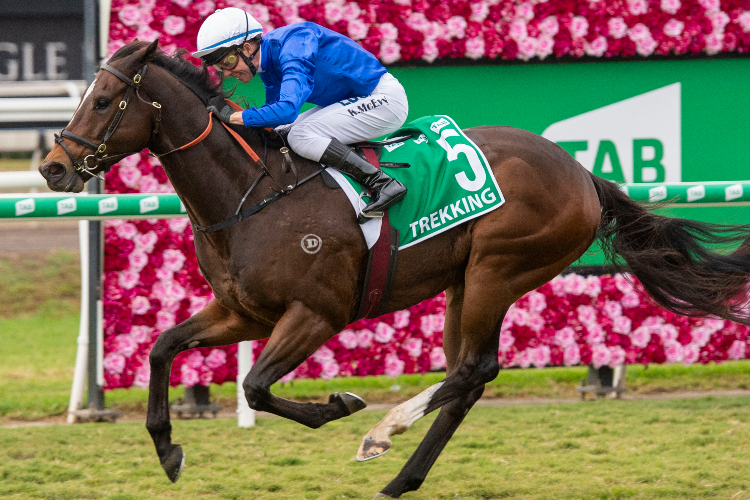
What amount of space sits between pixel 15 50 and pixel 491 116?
8.71 m

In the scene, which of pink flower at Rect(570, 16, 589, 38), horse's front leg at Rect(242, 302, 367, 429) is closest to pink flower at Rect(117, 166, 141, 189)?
horse's front leg at Rect(242, 302, 367, 429)

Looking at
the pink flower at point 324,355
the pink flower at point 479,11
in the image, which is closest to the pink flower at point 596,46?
the pink flower at point 479,11

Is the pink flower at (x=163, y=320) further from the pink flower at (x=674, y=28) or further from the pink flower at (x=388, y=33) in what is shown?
the pink flower at (x=674, y=28)

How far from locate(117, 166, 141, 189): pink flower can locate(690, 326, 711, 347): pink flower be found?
3411 mm

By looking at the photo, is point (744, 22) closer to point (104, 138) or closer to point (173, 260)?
point (173, 260)

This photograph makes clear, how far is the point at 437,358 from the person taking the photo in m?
5.52

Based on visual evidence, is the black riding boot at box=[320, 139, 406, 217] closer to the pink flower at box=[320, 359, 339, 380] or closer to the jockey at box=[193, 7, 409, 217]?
the jockey at box=[193, 7, 409, 217]

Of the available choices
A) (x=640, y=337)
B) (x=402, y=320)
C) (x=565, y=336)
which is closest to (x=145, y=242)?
(x=402, y=320)

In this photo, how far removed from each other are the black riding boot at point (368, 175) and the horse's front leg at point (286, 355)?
0.46 meters

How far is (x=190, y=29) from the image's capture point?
207 inches

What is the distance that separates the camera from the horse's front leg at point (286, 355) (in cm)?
343

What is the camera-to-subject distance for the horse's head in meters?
3.24

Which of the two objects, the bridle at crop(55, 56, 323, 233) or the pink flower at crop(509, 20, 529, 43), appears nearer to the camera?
the bridle at crop(55, 56, 323, 233)

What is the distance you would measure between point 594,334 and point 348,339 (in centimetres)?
148
